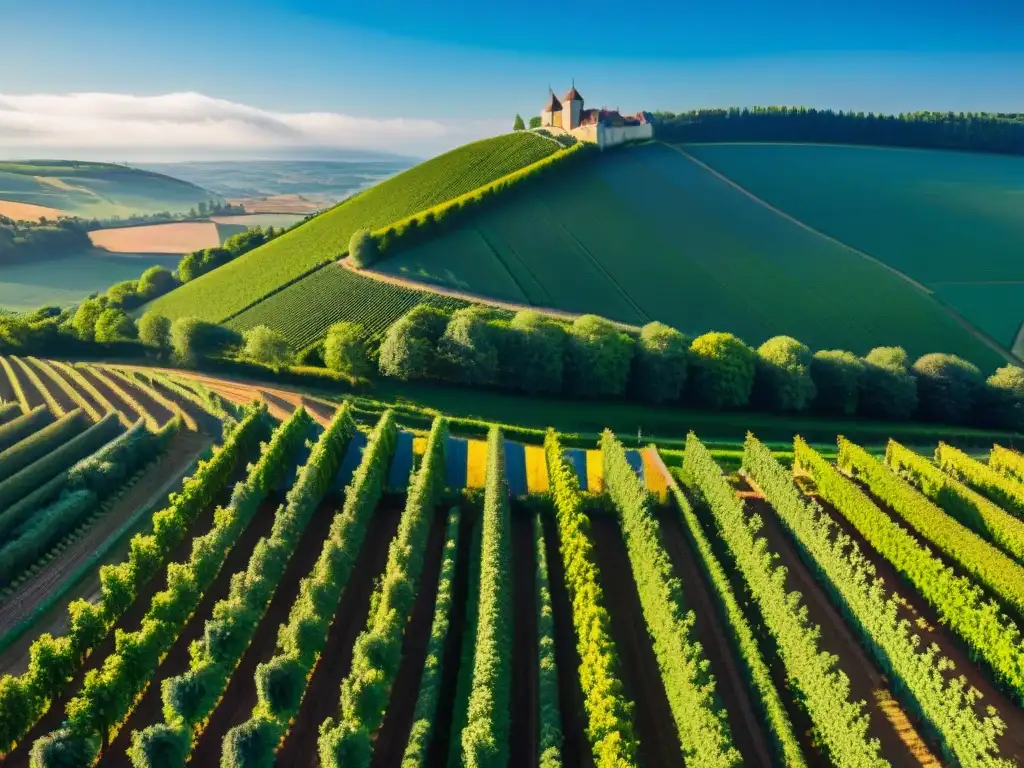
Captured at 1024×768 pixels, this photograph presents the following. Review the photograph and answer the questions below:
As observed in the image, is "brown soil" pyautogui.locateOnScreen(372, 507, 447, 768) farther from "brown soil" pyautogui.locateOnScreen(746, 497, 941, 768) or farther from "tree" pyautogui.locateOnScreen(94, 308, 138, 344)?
"tree" pyautogui.locateOnScreen(94, 308, 138, 344)

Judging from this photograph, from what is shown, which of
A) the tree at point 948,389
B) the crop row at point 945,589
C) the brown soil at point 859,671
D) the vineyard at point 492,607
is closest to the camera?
the vineyard at point 492,607

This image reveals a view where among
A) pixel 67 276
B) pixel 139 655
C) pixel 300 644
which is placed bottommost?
pixel 139 655

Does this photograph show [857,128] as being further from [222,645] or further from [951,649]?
[222,645]

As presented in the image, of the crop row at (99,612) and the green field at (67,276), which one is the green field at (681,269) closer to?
the crop row at (99,612)

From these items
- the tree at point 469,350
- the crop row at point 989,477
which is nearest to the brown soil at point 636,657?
the tree at point 469,350

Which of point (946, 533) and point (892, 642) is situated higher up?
point (946, 533)

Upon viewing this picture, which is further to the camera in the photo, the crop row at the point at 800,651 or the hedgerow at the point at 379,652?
the crop row at the point at 800,651

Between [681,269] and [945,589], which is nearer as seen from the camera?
[945,589]

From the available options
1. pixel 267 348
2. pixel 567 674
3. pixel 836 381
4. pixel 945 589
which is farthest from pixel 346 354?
pixel 945 589
